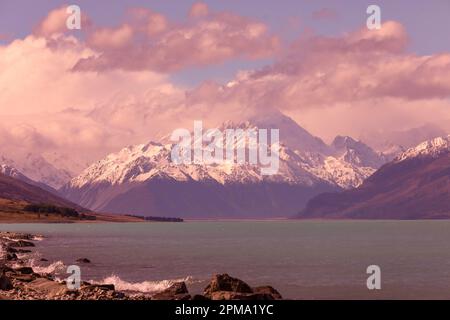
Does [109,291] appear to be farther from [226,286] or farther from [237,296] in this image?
[237,296]

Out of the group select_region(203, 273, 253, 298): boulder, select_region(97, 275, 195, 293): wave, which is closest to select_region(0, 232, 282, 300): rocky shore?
select_region(203, 273, 253, 298): boulder

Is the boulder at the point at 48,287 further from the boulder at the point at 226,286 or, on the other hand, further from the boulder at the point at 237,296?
the boulder at the point at 226,286

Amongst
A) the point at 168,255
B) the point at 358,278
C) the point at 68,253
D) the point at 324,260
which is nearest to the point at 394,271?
the point at 358,278

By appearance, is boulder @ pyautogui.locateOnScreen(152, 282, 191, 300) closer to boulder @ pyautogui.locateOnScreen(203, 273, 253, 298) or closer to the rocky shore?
the rocky shore

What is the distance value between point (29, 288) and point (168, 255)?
77.0m

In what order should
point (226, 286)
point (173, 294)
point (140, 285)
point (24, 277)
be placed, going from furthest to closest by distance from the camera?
point (140, 285)
point (24, 277)
point (173, 294)
point (226, 286)

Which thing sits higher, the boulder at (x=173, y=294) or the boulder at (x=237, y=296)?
the boulder at (x=237, y=296)

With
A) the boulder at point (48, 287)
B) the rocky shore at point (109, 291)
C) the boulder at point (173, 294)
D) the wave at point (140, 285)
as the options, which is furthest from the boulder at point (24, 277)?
the boulder at point (173, 294)

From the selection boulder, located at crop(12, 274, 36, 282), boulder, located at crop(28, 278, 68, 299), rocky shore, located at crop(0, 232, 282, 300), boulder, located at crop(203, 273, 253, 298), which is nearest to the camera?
rocky shore, located at crop(0, 232, 282, 300)

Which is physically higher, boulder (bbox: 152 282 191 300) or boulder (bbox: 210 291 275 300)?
boulder (bbox: 210 291 275 300)

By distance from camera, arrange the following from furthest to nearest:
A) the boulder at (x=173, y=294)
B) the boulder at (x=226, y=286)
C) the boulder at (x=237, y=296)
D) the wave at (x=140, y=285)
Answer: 1. the wave at (x=140, y=285)
2. the boulder at (x=226, y=286)
3. the boulder at (x=173, y=294)
4. the boulder at (x=237, y=296)

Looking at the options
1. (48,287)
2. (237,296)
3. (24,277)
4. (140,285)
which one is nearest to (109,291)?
(48,287)
